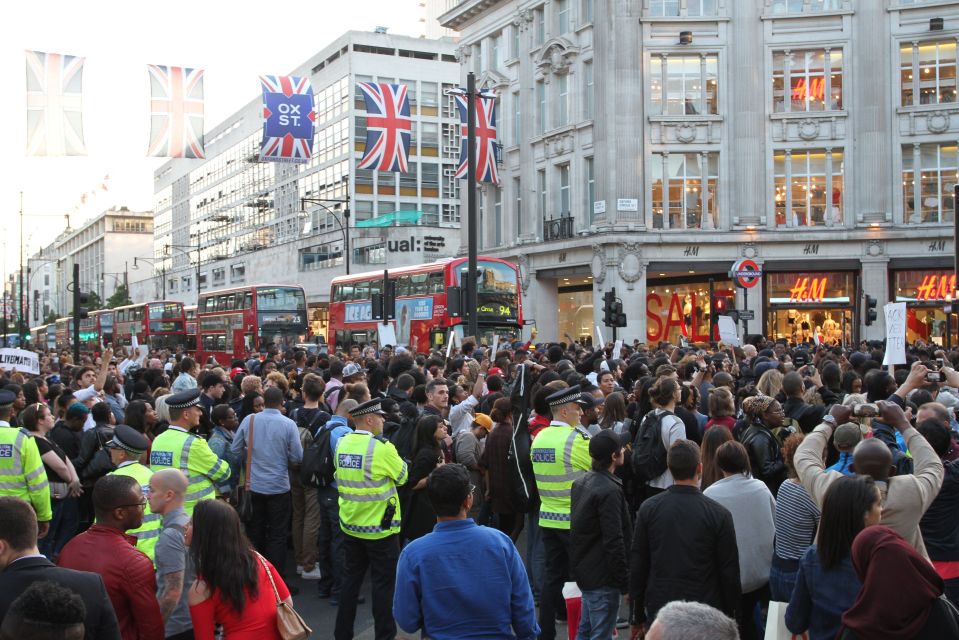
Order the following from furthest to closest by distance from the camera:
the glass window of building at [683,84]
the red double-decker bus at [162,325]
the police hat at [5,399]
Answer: the red double-decker bus at [162,325] < the glass window of building at [683,84] < the police hat at [5,399]

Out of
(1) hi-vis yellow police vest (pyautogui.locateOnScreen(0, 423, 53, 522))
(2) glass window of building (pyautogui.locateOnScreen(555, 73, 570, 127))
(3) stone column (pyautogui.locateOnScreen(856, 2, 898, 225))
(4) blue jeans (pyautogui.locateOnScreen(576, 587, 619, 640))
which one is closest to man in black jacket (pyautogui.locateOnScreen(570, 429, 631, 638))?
(4) blue jeans (pyautogui.locateOnScreen(576, 587, 619, 640))

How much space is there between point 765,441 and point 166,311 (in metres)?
44.7

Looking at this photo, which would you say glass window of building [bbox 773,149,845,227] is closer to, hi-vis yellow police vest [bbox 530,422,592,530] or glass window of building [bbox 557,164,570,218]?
glass window of building [bbox 557,164,570,218]

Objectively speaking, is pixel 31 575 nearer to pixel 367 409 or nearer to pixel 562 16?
pixel 367 409

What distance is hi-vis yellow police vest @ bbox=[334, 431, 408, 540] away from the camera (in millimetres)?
6992

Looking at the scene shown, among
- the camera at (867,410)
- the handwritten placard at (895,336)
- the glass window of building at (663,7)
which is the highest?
the glass window of building at (663,7)

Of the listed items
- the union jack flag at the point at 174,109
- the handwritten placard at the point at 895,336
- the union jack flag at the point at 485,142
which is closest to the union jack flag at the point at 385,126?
the union jack flag at the point at 174,109

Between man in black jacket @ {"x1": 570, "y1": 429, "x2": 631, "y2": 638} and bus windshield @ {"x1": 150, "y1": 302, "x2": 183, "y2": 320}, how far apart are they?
4486cm

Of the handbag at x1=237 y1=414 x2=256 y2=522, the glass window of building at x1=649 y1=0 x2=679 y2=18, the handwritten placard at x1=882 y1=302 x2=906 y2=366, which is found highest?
the glass window of building at x1=649 y1=0 x2=679 y2=18

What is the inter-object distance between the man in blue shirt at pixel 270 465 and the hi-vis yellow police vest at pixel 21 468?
78.0 inches

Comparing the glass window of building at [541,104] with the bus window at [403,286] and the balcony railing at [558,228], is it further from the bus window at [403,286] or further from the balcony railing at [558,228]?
the bus window at [403,286]

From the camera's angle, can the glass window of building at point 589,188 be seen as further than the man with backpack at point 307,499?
Yes

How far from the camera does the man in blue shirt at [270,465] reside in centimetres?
881

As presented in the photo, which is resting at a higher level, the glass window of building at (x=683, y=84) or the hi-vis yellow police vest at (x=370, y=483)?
the glass window of building at (x=683, y=84)
